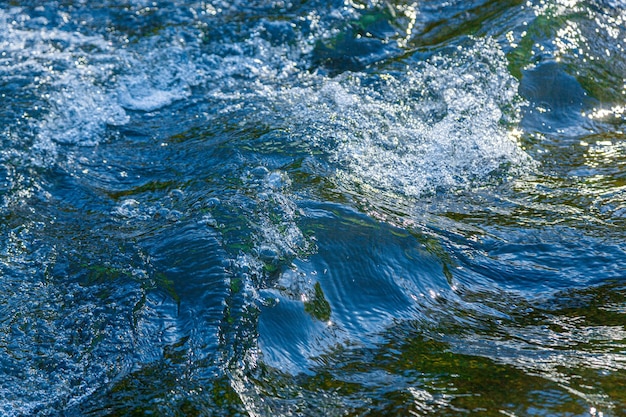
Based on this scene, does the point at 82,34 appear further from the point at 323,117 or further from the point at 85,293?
the point at 85,293

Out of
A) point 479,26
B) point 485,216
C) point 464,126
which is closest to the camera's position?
point 485,216

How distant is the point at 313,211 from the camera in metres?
3.68

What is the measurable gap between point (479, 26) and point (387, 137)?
7.53 feet

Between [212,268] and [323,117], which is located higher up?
[323,117]

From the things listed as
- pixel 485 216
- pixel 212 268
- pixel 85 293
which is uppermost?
pixel 485 216

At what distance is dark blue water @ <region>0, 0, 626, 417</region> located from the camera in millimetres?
2697

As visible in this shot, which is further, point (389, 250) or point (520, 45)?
point (520, 45)

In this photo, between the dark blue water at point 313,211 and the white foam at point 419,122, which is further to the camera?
the white foam at point 419,122

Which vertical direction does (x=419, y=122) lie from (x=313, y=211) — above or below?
above

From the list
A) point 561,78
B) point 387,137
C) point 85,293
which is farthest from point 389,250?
point 561,78

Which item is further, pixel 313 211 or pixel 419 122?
pixel 419 122

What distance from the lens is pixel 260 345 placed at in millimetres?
2859

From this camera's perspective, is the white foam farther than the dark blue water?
Yes

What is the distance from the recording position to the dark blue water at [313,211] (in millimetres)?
2697
